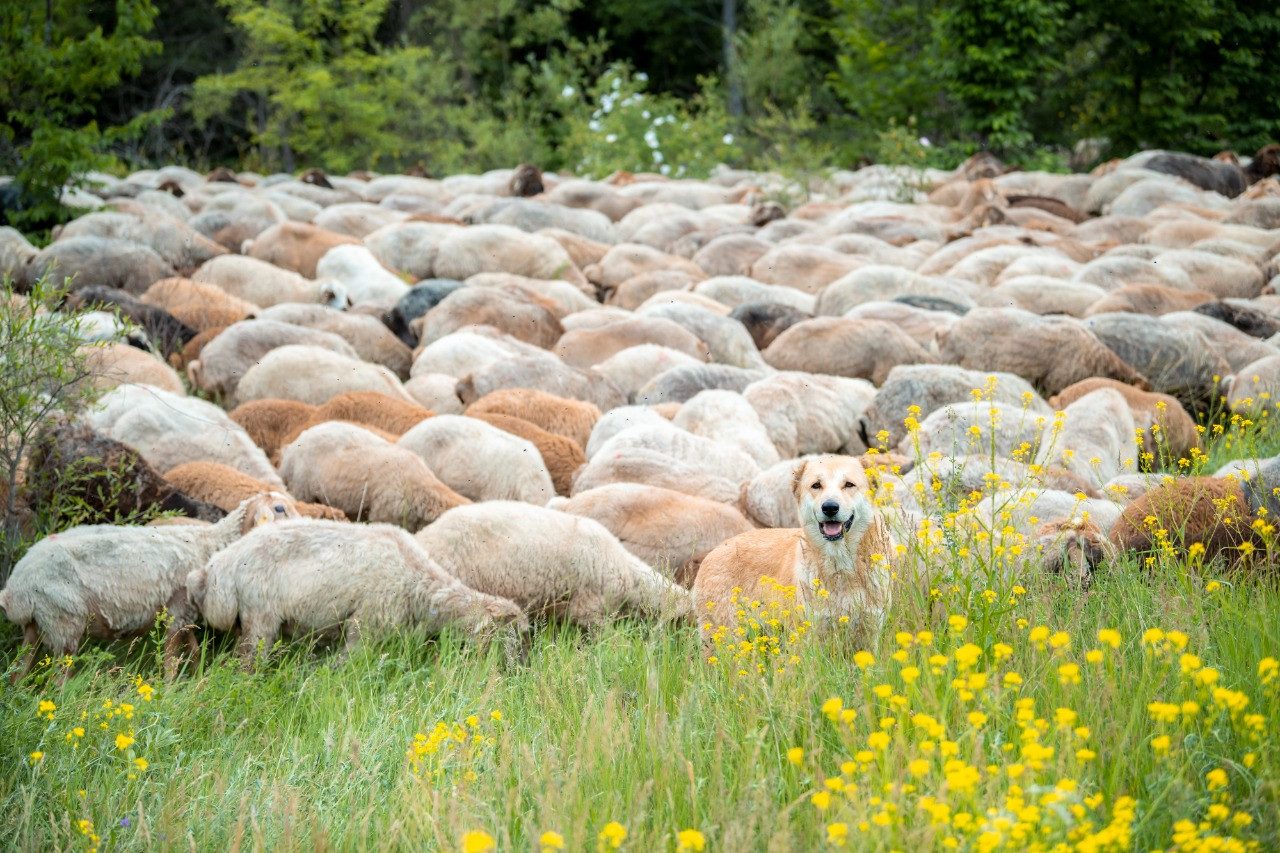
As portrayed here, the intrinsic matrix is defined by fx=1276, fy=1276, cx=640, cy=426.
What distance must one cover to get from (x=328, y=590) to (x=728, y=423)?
14.1ft

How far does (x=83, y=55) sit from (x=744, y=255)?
28.0 feet

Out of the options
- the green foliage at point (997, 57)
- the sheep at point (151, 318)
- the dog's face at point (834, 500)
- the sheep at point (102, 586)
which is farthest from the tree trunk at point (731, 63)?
the dog's face at point (834, 500)

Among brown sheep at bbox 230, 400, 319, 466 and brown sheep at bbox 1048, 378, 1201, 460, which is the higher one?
brown sheep at bbox 1048, 378, 1201, 460

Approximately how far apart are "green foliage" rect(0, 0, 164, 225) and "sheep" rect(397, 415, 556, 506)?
8604 millimetres

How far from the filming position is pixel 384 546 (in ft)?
21.1

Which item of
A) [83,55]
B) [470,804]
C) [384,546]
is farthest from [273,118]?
[470,804]

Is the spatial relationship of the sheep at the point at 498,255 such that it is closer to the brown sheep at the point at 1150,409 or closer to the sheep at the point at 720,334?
the sheep at the point at 720,334

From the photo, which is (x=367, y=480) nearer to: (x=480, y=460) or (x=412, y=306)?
(x=480, y=460)

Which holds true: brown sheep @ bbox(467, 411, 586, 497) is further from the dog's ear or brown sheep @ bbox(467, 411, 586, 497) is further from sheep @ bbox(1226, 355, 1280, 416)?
sheep @ bbox(1226, 355, 1280, 416)

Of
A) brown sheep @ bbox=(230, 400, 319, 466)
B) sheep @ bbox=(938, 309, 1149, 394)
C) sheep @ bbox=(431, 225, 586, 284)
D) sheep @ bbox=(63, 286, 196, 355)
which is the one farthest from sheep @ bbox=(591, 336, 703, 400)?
sheep @ bbox=(431, 225, 586, 284)

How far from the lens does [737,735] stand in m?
4.32

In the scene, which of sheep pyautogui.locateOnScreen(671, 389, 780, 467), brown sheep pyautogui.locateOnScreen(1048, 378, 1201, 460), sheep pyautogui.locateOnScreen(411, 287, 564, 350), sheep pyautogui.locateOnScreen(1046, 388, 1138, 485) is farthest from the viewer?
sheep pyautogui.locateOnScreen(411, 287, 564, 350)

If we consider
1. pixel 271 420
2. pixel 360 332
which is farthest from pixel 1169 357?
pixel 271 420

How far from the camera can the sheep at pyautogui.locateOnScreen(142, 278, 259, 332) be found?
12781mm
